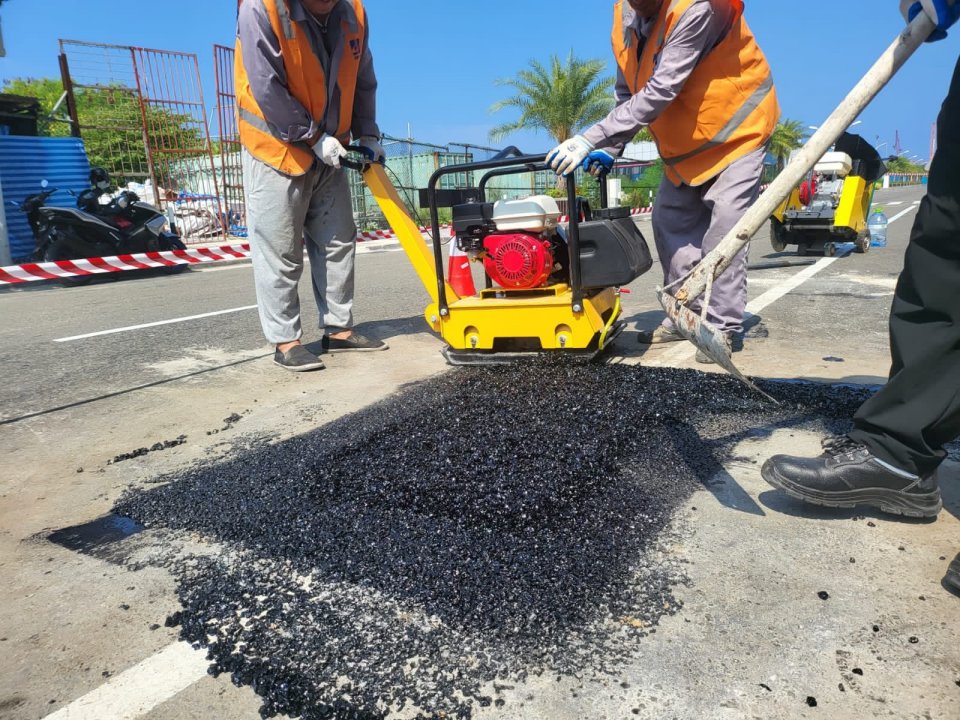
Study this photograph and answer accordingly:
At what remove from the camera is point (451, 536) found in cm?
199

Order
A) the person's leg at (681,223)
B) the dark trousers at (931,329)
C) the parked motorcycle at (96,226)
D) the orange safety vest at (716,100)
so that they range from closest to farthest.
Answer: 1. the dark trousers at (931,329)
2. the orange safety vest at (716,100)
3. the person's leg at (681,223)
4. the parked motorcycle at (96,226)

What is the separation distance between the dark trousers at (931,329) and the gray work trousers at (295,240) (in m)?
3.10

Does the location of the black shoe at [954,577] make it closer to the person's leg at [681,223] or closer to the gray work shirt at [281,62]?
the person's leg at [681,223]

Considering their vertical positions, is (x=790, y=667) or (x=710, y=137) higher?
(x=710, y=137)

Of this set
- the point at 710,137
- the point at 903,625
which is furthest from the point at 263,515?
the point at 710,137

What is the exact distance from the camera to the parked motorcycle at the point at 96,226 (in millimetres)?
9969

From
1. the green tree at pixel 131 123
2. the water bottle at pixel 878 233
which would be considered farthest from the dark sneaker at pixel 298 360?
the green tree at pixel 131 123

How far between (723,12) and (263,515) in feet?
10.3

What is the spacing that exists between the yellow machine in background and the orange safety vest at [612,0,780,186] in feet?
18.9

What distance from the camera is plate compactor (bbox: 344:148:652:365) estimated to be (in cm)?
344

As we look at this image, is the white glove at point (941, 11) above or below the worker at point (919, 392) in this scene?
above

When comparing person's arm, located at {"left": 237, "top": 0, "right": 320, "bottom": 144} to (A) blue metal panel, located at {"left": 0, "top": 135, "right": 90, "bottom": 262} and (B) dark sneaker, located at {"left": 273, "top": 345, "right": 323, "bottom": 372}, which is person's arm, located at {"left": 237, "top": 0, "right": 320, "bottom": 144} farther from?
(A) blue metal panel, located at {"left": 0, "top": 135, "right": 90, "bottom": 262}

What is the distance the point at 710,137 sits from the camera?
3.61 metres

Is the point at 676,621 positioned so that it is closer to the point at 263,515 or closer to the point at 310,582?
the point at 310,582
